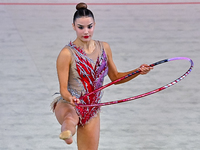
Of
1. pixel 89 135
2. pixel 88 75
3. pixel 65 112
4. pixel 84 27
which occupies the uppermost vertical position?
pixel 84 27

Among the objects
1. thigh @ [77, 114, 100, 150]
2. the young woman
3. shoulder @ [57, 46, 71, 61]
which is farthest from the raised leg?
shoulder @ [57, 46, 71, 61]

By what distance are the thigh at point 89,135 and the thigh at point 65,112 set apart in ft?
0.49

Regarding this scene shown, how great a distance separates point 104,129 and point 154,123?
0.47 metres

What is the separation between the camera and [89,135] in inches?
109

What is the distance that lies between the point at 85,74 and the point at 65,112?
279 mm

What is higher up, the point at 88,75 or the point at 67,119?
the point at 88,75

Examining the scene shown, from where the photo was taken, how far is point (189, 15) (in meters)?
5.57

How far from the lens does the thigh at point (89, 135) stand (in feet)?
9.10

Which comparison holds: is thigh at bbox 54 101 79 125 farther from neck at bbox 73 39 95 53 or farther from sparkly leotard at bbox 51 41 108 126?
neck at bbox 73 39 95 53

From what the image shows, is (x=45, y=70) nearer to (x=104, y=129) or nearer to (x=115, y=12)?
(x=104, y=129)

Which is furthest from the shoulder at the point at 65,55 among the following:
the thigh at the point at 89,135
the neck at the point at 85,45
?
the thigh at the point at 89,135

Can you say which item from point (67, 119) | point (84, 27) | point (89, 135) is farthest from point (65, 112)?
point (84, 27)

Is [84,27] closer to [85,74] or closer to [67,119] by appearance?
[85,74]

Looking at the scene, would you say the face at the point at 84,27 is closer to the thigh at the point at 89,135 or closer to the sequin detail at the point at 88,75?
the sequin detail at the point at 88,75
